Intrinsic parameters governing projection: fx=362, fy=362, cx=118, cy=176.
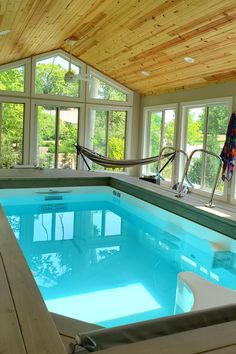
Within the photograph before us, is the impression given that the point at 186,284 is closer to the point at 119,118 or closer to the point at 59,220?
the point at 59,220

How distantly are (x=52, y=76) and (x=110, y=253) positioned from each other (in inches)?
246

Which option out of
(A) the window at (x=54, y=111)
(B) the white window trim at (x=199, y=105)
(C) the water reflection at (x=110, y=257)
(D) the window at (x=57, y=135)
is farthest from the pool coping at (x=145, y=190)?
(D) the window at (x=57, y=135)

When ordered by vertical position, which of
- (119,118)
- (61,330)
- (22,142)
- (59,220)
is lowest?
(59,220)

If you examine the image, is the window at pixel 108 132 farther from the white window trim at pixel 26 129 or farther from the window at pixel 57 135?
the white window trim at pixel 26 129

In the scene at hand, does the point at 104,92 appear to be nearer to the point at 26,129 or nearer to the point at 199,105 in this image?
the point at 26,129

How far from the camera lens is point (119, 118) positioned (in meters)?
9.70

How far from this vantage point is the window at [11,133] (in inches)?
342

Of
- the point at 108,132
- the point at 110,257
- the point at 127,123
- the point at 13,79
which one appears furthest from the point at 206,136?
the point at 13,79

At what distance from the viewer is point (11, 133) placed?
8766mm

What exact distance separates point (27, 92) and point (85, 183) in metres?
3.45

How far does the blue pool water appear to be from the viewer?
2809 millimetres

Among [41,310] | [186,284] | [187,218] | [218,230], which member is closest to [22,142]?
[187,218]

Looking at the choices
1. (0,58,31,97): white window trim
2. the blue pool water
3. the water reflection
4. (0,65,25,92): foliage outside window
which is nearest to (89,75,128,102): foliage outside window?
(0,58,31,97): white window trim

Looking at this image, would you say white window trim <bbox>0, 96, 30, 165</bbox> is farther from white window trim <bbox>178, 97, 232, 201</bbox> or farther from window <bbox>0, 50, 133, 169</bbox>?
white window trim <bbox>178, 97, 232, 201</bbox>
